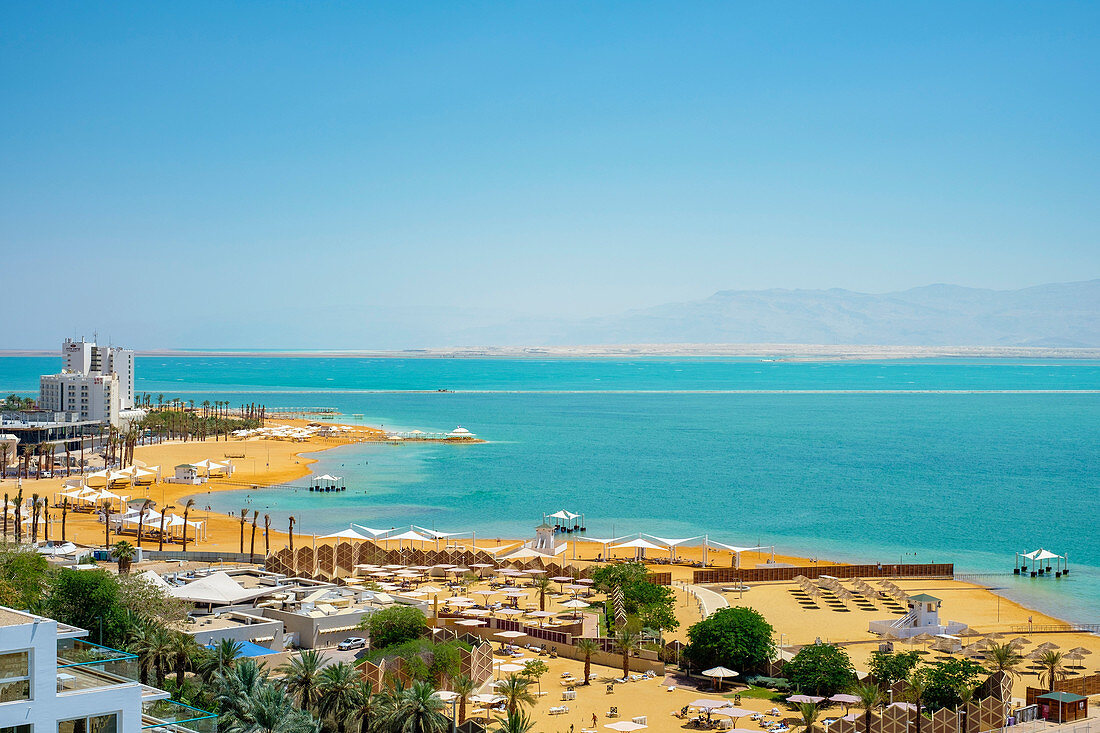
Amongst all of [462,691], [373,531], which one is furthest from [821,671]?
[373,531]

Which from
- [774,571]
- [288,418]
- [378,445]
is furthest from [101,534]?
[288,418]

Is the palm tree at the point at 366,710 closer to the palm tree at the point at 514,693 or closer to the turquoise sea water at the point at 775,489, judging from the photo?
the palm tree at the point at 514,693

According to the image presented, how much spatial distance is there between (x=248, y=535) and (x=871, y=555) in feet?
122

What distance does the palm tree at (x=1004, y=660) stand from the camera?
108 feet

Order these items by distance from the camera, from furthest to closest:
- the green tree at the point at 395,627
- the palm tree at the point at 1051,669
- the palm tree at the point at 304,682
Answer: the green tree at the point at 395,627, the palm tree at the point at 1051,669, the palm tree at the point at 304,682

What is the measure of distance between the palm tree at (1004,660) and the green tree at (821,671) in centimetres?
478

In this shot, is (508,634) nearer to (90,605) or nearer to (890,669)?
(890,669)

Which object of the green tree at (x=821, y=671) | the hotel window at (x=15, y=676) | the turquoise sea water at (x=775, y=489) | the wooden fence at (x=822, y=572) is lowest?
the turquoise sea water at (x=775, y=489)

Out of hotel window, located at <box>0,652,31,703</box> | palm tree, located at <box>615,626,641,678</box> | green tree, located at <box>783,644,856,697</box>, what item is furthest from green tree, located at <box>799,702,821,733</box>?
hotel window, located at <box>0,652,31,703</box>

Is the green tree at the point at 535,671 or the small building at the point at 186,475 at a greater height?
the green tree at the point at 535,671

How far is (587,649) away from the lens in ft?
110

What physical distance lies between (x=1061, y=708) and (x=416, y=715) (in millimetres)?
18336

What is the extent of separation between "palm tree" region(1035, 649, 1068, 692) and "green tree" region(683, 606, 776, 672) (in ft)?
27.8

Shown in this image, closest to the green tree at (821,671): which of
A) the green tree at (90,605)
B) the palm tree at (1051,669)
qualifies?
the palm tree at (1051,669)
